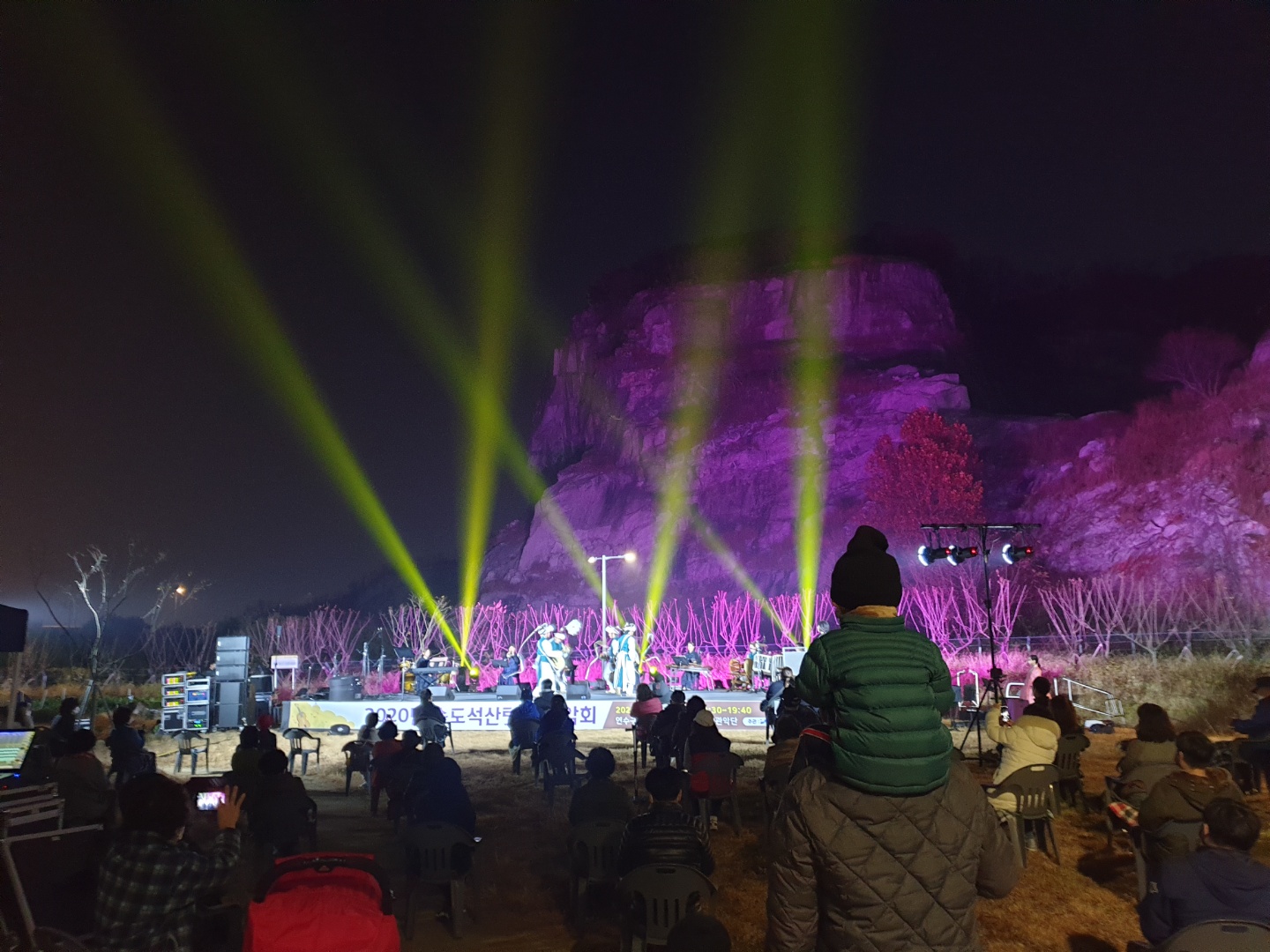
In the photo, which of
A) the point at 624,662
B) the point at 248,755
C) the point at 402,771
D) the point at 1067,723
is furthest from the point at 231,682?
the point at 1067,723

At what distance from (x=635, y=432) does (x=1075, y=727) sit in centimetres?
8389

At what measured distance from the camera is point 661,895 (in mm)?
4898

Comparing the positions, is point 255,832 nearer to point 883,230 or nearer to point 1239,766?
point 1239,766

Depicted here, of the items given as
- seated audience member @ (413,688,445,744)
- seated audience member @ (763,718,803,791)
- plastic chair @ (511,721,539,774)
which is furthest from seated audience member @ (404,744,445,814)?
seated audience member @ (413,688,445,744)

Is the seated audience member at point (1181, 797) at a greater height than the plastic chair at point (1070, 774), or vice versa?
the seated audience member at point (1181, 797)

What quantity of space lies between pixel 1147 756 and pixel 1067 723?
10.7 feet

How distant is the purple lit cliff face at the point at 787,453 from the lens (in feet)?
167

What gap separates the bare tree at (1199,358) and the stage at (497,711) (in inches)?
2162

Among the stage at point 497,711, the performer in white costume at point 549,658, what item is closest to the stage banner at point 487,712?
the stage at point 497,711

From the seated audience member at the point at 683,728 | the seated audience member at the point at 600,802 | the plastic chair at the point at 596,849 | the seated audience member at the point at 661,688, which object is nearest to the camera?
the plastic chair at the point at 596,849

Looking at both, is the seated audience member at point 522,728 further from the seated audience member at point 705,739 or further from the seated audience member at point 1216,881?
the seated audience member at point 1216,881

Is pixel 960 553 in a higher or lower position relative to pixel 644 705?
higher

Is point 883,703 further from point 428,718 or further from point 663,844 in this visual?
point 428,718

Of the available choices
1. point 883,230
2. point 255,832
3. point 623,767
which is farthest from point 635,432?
point 255,832
